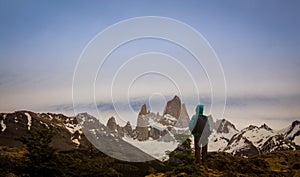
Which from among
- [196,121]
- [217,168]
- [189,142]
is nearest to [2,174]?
[189,142]

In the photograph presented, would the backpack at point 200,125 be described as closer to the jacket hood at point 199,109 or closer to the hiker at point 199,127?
the hiker at point 199,127

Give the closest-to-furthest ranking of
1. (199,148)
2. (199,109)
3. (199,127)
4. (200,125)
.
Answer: (199,109), (200,125), (199,127), (199,148)

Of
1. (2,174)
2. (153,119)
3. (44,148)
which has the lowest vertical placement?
(2,174)

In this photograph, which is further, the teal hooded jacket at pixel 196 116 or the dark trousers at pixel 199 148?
the dark trousers at pixel 199 148

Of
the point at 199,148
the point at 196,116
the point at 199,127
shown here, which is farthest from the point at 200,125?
the point at 199,148

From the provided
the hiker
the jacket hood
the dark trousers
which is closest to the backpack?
the hiker

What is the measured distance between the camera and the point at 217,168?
56.8 metres

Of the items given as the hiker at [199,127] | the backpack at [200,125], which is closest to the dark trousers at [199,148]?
the hiker at [199,127]

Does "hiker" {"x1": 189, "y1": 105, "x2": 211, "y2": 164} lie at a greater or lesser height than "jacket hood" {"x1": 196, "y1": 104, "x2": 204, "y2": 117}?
lesser

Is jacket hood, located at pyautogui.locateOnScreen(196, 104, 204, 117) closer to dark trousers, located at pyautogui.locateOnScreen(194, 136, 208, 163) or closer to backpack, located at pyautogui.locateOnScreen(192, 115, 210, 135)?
backpack, located at pyautogui.locateOnScreen(192, 115, 210, 135)

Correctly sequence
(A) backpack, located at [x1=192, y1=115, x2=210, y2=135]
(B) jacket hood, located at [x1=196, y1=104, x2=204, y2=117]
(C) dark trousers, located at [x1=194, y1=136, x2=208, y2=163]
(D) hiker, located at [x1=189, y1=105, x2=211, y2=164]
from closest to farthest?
(B) jacket hood, located at [x1=196, y1=104, x2=204, y2=117] < (D) hiker, located at [x1=189, y1=105, x2=211, y2=164] < (A) backpack, located at [x1=192, y1=115, x2=210, y2=135] < (C) dark trousers, located at [x1=194, y1=136, x2=208, y2=163]

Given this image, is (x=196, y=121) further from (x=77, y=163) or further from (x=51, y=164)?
(x=51, y=164)

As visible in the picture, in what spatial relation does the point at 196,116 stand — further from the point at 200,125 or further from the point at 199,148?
the point at 199,148

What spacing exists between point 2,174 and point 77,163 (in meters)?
8.21
